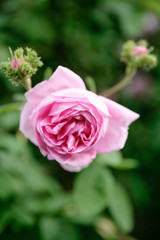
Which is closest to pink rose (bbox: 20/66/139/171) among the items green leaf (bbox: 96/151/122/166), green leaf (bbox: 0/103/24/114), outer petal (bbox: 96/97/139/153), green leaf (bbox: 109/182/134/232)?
outer petal (bbox: 96/97/139/153)

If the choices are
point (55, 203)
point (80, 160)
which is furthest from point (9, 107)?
point (55, 203)

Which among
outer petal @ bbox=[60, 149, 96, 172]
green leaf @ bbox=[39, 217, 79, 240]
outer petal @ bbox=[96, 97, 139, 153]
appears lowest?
green leaf @ bbox=[39, 217, 79, 240]

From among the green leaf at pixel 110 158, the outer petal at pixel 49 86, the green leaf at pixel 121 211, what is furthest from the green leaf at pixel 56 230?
the outer petal at pixel 49 86

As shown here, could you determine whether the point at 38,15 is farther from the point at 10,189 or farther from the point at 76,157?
the point at 76,157

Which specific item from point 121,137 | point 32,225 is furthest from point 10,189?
point 121,137

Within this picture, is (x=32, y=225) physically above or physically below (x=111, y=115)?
below

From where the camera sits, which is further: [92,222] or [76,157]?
[92,222]

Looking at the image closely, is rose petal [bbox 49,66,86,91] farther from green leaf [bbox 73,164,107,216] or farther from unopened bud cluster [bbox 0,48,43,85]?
green leaf [bbox 73,164,107,216]
